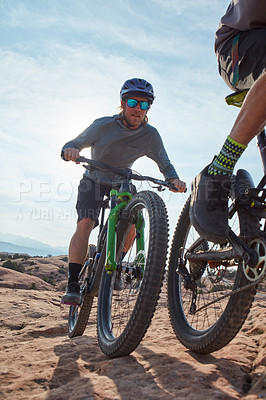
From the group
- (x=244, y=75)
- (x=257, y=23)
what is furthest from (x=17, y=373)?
(x=257, y=23)

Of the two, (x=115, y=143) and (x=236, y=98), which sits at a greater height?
(x=115, y=143)

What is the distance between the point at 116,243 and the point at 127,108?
176 centimetres

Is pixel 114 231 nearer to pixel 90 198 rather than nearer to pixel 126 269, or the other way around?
pixel 126 269

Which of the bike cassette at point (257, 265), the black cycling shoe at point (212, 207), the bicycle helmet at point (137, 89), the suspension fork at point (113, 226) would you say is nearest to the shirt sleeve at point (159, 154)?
the bicycle helmet at point (137, 89)

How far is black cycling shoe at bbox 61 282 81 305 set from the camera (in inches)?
155

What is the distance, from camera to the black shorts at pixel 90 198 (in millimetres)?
4301

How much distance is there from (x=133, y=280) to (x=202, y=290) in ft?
2.26

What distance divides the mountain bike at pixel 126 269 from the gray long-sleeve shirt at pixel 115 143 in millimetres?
281

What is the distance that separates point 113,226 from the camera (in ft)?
11.9

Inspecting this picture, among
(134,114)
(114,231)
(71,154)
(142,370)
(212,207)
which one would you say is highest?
(134,114)

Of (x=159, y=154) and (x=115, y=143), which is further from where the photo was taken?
(x=159, y=154)

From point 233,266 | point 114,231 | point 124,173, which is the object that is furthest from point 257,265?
point 124,173

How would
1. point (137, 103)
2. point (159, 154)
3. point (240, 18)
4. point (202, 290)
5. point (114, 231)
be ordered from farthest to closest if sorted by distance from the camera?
point (159, 154)
point (137, 103)
point (114, 231)
point (202, 290)
point (240, 18)

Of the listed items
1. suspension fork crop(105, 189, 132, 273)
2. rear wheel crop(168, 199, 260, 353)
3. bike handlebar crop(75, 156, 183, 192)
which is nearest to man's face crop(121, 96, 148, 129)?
bike handlebar crop(75, 156, 183, 192)
